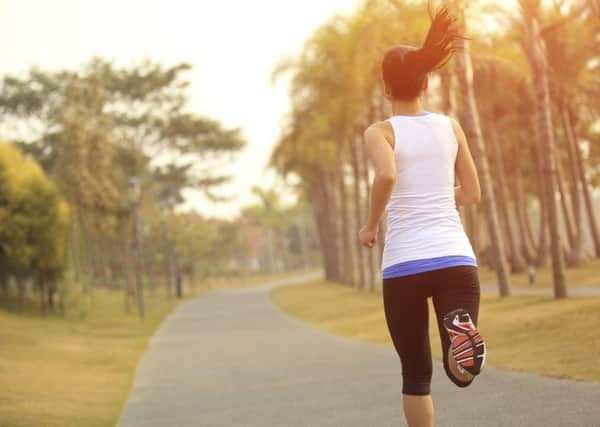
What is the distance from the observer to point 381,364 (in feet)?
41.0

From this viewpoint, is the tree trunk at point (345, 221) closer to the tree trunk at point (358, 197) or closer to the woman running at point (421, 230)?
the tree trunk at point (358, 197)

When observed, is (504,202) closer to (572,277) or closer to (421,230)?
(572,277)

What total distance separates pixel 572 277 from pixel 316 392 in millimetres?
19265

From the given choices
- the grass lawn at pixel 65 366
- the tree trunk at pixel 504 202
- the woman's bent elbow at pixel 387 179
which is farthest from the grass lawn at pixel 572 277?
the woman's bent elbow at pixel 387 179

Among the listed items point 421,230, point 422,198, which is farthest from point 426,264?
point 422,198

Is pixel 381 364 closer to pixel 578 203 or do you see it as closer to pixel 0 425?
pixel 0 425

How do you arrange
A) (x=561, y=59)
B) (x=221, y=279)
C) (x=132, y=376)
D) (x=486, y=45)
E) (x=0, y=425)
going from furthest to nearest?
(x=221, y=279), (x=561, y=59), (x=486, y=45), (x=132, y=376), (x=0, y=425)

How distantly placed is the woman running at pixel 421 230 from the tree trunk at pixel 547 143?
545 inches

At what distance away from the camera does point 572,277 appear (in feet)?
92.3

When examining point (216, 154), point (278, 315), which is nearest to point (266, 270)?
point (216, 154)

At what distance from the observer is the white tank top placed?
4316mm

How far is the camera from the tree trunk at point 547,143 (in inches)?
705

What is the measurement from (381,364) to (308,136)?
96.8 ft

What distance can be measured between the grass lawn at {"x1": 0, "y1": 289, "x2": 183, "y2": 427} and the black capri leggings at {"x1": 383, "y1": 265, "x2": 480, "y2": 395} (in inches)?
226
